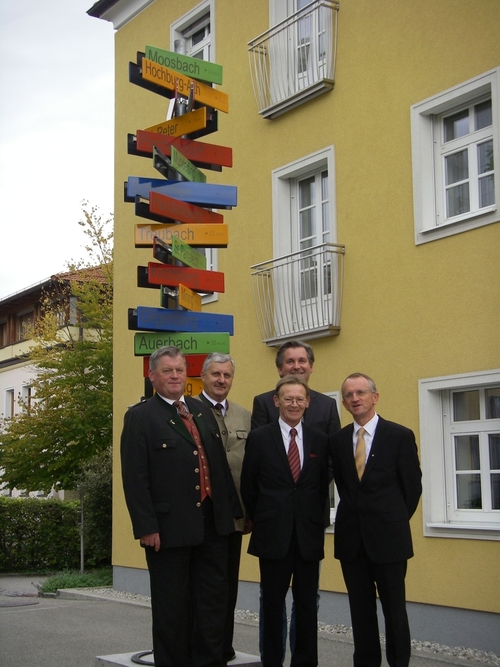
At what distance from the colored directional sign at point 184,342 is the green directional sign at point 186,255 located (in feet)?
1.99

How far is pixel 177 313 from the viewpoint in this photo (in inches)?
310

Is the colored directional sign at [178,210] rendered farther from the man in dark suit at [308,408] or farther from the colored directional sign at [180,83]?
the man in dark suit at [308,408]

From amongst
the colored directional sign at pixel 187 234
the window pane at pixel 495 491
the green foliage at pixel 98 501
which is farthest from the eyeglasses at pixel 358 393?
the green foliage at pixel 98 501

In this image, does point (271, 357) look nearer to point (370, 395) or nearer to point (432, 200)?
point (432, 200)

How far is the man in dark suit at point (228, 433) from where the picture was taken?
699 cm

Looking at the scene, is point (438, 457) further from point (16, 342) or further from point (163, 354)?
point (16, 342)

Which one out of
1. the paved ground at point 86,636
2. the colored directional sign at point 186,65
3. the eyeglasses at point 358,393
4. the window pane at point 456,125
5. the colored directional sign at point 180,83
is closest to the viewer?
the eyeglasses at point 358,393

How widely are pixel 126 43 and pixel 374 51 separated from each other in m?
7.21

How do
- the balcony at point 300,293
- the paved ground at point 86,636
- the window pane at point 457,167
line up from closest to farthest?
the paved ground at point 86,636 < the window pane at point 457,167 < the balcony at point 300,293

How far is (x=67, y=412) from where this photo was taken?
24.9m

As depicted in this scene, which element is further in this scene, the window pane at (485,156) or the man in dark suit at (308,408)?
the window pane at (485,156)

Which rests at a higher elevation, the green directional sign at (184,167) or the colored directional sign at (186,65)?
the colored directional sign at (186,65)

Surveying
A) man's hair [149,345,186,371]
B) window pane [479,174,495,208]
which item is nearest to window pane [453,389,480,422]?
window pane [479,174,495,208]

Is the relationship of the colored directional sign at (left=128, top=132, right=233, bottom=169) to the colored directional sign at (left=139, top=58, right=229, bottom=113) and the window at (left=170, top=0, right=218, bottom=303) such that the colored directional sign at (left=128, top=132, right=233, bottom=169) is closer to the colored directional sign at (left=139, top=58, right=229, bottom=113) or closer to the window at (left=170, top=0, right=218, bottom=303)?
the colored directional sign at (left=139, top=58, right=229, bottom=113)
